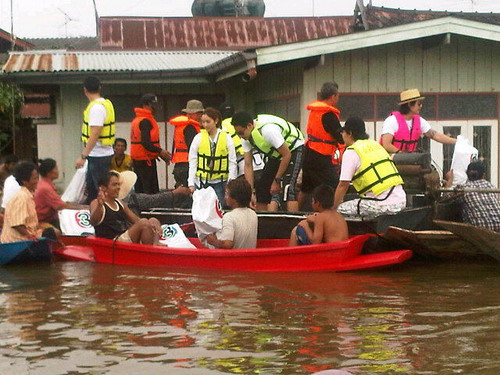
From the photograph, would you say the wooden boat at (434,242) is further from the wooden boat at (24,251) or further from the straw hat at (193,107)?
the straw hat at (193,107)

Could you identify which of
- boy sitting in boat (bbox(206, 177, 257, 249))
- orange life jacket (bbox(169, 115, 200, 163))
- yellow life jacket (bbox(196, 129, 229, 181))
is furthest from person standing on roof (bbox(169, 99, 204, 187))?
boy sitting in boat (bbox(206, 177, 257, 249))

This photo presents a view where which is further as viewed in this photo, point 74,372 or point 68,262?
point 68,262

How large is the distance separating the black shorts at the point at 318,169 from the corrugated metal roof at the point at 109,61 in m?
5.00

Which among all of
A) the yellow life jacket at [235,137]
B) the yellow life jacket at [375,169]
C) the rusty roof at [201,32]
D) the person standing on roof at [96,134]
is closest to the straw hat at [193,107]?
the yellow life jacket at [235,137]

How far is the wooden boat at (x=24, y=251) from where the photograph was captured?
34.2 feet

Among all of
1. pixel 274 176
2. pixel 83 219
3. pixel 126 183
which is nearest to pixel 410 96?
pixel 274 176

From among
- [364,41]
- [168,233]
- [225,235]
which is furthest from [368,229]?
[364,41]

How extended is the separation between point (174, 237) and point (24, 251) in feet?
5.43

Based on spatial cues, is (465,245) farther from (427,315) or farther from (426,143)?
(426,143)

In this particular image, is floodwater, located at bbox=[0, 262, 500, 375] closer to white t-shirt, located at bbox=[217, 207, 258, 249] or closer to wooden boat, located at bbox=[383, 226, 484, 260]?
wooden boat, located at bbox=[383, 226, 484, 260]

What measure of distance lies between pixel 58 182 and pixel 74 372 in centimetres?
1153

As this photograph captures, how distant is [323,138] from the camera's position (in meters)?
11.1

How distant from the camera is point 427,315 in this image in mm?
7590

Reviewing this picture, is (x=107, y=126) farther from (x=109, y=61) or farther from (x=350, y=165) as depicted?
(x=109, y=61)
